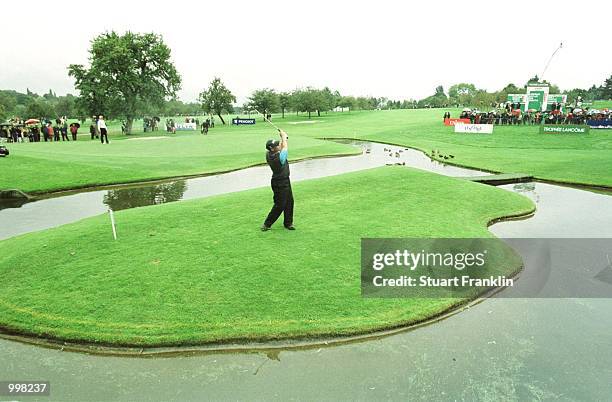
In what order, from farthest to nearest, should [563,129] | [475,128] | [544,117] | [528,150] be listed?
[544,117], [475,128], [563,129], [528,150]

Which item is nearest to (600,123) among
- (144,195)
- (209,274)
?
(144,195)

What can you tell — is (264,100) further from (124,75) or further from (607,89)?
(607,89)

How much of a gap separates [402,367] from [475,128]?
47.7 metres

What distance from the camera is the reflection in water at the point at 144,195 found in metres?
18.2

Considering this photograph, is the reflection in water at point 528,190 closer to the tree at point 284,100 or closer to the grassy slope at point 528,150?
the grassy slope at point 528,150

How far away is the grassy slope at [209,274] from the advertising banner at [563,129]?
34370 mm

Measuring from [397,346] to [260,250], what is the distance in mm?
4753

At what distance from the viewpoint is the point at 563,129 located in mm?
41594

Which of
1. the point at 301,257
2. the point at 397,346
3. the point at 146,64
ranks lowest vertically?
the point at 397,346

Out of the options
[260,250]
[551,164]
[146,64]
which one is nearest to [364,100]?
[146,64]

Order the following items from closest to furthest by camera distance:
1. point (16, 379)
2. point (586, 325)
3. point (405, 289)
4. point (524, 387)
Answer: point (524, 387)
point (16, 379)
point (586, 325)
point (405, 289)

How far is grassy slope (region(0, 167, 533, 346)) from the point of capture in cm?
750

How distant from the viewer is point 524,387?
5891 millimetres

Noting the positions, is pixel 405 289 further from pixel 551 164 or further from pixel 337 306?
pixel 551 164
